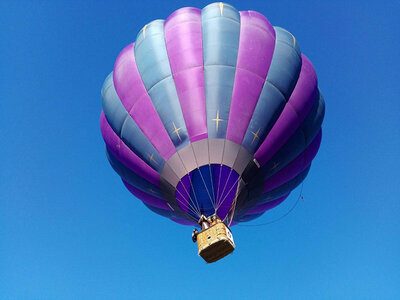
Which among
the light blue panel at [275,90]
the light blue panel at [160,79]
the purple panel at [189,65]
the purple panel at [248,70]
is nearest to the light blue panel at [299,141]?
the light blue panel at [275,90]

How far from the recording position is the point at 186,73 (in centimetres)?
1088

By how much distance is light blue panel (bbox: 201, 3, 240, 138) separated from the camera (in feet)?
34.0

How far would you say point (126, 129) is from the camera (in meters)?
11.5

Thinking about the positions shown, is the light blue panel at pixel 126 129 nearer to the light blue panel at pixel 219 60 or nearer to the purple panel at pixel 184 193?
the purple panel at pixel 184 193

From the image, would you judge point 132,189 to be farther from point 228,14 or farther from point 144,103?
point 228,14

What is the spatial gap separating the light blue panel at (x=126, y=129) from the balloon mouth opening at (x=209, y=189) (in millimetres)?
912

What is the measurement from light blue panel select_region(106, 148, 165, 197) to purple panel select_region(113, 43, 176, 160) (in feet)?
4.49

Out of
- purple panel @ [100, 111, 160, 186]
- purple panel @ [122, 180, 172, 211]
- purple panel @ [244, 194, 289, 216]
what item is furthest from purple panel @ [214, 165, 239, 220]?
purple panel @ [244, 194, 289, 216]

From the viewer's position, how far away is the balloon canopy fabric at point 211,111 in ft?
33.7

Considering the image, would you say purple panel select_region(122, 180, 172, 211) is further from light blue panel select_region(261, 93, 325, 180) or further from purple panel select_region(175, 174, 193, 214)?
light blue panel select_region(261, 93, 325, 180)

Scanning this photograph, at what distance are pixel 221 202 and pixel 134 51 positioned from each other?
5.26 meters

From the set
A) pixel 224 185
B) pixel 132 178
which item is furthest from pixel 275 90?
pixel 132 178

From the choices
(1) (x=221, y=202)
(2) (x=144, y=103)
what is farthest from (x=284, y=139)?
(2) (x=144, y=103)

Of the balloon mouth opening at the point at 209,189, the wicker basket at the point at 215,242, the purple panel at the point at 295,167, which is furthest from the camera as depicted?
the purple panel at the point at 295,167
